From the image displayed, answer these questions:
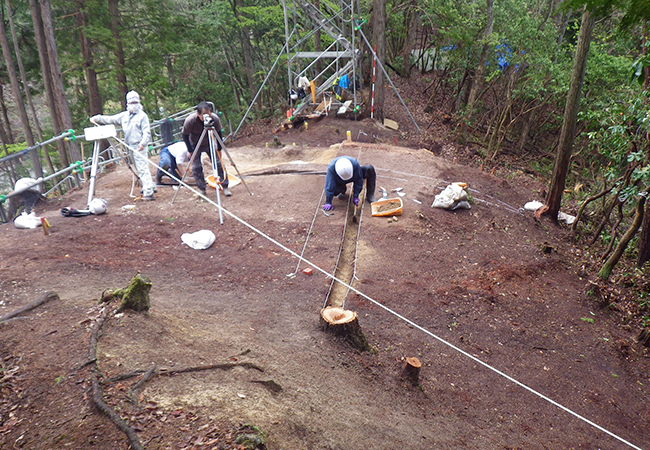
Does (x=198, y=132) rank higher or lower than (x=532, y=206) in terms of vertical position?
higher

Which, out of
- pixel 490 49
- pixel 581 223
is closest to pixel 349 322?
pixel 581 223

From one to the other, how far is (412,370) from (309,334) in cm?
121

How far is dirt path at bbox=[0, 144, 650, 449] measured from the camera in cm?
270

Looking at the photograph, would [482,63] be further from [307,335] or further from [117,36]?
[307,335]

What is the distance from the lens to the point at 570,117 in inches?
306

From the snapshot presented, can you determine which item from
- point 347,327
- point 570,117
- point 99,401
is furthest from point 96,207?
point 570,117

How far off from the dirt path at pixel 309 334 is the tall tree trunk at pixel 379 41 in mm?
7248

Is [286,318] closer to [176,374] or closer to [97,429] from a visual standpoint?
[176,374]

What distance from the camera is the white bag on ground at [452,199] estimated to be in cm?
804

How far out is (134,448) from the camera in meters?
2.17

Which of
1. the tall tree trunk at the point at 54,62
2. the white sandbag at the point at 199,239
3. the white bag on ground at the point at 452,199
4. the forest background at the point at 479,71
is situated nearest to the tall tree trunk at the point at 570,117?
the forest background at the point at 479,71

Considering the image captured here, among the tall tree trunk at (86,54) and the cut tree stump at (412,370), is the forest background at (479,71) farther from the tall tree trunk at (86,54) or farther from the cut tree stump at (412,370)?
the cut tree stump at (412,370)

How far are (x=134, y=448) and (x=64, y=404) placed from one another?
26.6 inches

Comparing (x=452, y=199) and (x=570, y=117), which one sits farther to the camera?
(x=452, y=199)
